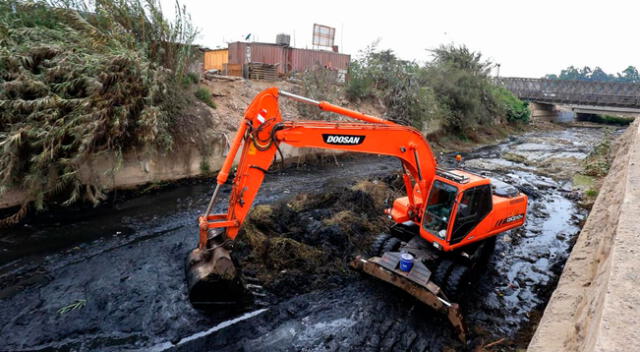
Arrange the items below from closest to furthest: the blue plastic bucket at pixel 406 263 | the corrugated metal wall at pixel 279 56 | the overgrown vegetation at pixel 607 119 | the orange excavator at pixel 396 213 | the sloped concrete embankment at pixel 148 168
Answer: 1. the orange excavator at pixel 396 213
2. the blue plastic bucket at pixel 406 263
3. the sloped concrete embankment at pixel 148 168
4. the corrugated metal wall at pixel 279 56
5. the overgrown vegetation at pixel 607 119

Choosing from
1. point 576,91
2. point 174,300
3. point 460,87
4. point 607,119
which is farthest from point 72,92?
point 607,119

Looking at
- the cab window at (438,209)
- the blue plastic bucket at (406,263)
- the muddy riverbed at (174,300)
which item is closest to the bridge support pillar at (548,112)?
the muddy riverbed at (174,300)

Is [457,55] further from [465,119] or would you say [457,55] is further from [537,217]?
[537,217]

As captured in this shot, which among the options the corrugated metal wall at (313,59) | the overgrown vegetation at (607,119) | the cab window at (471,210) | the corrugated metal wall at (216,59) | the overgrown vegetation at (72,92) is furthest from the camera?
the overgrown vegetation at (607,119)

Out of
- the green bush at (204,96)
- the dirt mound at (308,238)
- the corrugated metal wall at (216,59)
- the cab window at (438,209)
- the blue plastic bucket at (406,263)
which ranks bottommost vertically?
the dirt mound at (308,238)

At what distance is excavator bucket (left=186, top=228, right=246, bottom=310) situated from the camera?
16.3 feet

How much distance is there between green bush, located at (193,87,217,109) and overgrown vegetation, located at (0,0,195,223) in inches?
89.6

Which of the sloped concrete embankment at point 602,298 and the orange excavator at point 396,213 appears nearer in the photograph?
the sloped concrete embankment at point 602,298

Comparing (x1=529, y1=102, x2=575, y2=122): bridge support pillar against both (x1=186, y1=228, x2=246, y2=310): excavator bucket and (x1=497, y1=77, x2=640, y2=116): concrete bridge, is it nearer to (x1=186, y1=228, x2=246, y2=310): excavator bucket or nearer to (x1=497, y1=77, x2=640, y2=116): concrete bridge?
(x1=497, y1=77, x2=640, y2=116): concrete bridge

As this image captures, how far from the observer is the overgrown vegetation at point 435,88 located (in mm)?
18609

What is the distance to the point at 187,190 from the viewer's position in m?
10.7

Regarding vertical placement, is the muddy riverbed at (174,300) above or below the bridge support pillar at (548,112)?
below

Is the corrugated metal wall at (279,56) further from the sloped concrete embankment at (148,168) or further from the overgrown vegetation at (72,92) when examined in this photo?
the sloped concrete embankment at (148,168)

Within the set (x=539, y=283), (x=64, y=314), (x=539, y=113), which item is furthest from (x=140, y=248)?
(x=539, y=113)
